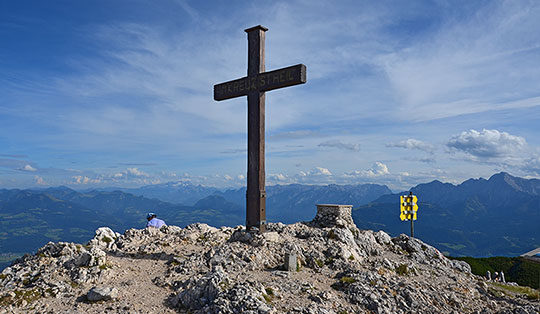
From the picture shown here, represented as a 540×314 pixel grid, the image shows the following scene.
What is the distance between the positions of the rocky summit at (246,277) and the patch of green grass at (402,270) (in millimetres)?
49

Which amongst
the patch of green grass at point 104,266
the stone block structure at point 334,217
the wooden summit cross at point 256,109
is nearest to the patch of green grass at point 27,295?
the patch of green grass at point 104,266

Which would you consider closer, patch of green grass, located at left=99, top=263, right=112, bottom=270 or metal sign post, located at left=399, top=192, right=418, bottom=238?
patch of green grass, located at left=99, top=263, right=112, bottom=270

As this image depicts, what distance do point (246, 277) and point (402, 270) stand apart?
6.56 m

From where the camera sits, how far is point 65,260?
1188cm

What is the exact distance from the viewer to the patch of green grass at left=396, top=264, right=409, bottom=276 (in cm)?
1402

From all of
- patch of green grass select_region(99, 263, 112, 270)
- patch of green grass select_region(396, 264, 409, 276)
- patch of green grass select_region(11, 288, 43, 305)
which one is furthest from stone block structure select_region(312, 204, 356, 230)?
patch of green grass select_region(11, 288, 43, 305)

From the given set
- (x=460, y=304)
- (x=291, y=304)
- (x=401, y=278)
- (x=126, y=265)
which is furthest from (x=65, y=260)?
(x=460, y=304)

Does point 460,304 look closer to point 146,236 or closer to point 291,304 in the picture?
point 291,304

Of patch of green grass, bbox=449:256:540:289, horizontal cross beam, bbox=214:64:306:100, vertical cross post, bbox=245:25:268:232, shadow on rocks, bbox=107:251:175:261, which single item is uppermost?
horizontal cross beam, bbox=214:64:306:100

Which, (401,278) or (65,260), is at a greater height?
(65,260)

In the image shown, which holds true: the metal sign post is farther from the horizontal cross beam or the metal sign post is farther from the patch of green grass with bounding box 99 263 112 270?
the patch of green grass with bounding box 99 263 112 270

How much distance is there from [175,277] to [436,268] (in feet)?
37.0

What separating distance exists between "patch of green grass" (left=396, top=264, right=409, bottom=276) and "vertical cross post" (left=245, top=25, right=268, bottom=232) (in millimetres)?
5474

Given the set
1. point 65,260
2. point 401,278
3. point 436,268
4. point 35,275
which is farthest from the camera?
point 436,268
